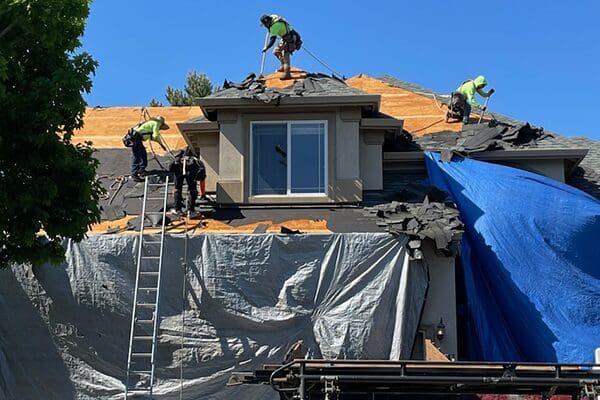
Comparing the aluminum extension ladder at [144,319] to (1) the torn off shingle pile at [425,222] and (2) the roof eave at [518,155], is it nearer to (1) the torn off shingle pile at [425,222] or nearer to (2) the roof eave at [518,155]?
(1) the torn off shingle pile at [425,222]

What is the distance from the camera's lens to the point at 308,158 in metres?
14.2

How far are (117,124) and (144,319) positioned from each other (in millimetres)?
7779

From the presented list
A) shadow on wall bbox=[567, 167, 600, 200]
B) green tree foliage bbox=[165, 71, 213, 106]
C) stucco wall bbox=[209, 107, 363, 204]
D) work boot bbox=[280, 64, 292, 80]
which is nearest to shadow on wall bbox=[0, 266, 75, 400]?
stucco wall bbox=[209, 107, 363, 204]

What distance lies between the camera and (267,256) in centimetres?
1207

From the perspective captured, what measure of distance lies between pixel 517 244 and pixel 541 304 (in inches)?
41.3

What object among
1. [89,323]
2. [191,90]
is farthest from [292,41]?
[191,90]

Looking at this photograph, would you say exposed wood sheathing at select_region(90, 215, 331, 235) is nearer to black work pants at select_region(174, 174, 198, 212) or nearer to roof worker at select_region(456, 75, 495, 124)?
black work pants at select_region(174, 174, 198, 212)

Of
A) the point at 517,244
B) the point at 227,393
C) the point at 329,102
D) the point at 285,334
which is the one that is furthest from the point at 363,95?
the point at 227,393

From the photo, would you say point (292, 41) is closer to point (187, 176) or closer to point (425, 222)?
point (187, 176)

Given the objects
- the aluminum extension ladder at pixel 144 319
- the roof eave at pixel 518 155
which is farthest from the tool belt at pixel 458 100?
the aluminum extension ladder at pixel 144 319

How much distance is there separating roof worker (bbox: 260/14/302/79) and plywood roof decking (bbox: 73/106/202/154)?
280cm

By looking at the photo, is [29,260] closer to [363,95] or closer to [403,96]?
[363,95]

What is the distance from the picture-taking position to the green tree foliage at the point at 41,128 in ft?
30.0

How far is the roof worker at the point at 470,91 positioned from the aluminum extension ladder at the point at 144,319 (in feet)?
24.1
